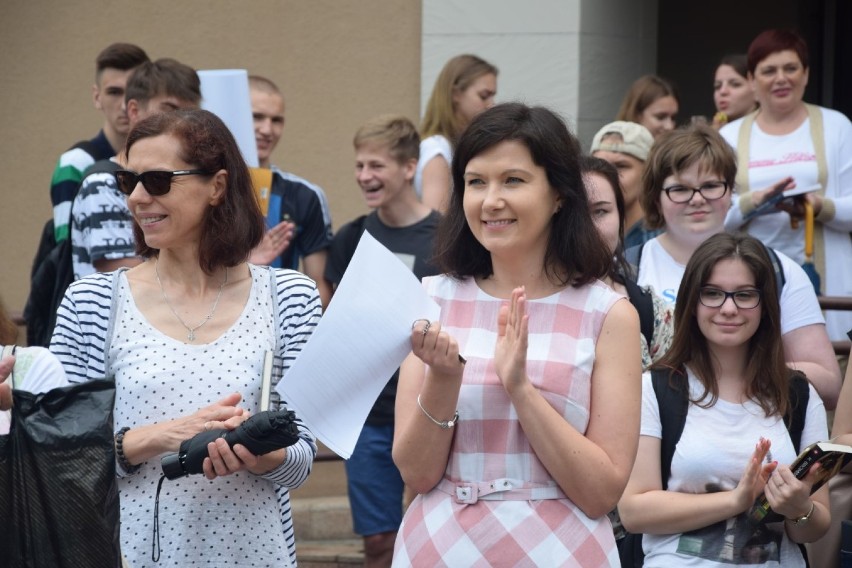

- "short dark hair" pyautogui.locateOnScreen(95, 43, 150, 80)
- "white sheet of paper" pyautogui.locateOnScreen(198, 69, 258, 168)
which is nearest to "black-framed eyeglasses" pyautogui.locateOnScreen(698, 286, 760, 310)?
"white sheet of paper" pyautogui.locateOnScreen(198, 69, 258, 168)

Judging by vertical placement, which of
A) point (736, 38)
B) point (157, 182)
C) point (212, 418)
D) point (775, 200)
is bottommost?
point (212, 418)

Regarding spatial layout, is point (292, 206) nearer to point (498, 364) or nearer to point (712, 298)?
point (712, 298)

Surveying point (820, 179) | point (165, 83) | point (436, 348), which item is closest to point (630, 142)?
point (820, 179)

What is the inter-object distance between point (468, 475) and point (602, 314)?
0.53 m

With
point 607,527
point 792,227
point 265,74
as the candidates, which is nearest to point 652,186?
point 792,227

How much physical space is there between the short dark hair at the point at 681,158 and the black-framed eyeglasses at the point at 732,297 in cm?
89

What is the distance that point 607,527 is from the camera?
3.52 meters

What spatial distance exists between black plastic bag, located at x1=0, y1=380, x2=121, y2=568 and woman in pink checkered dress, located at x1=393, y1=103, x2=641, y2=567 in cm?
74

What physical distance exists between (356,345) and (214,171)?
0.83 metres

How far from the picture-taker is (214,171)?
3957mm

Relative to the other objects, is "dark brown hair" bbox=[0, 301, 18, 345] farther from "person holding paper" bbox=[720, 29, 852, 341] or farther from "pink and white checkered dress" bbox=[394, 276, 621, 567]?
"person holding paper" bbox=[720, 29, 852, 341]

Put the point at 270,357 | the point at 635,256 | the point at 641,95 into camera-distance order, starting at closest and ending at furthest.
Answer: the point at 270,357, the point at 635,256, the point at 641,95

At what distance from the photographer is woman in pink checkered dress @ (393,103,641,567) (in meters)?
3.37

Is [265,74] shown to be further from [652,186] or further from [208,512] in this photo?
[208,512]
